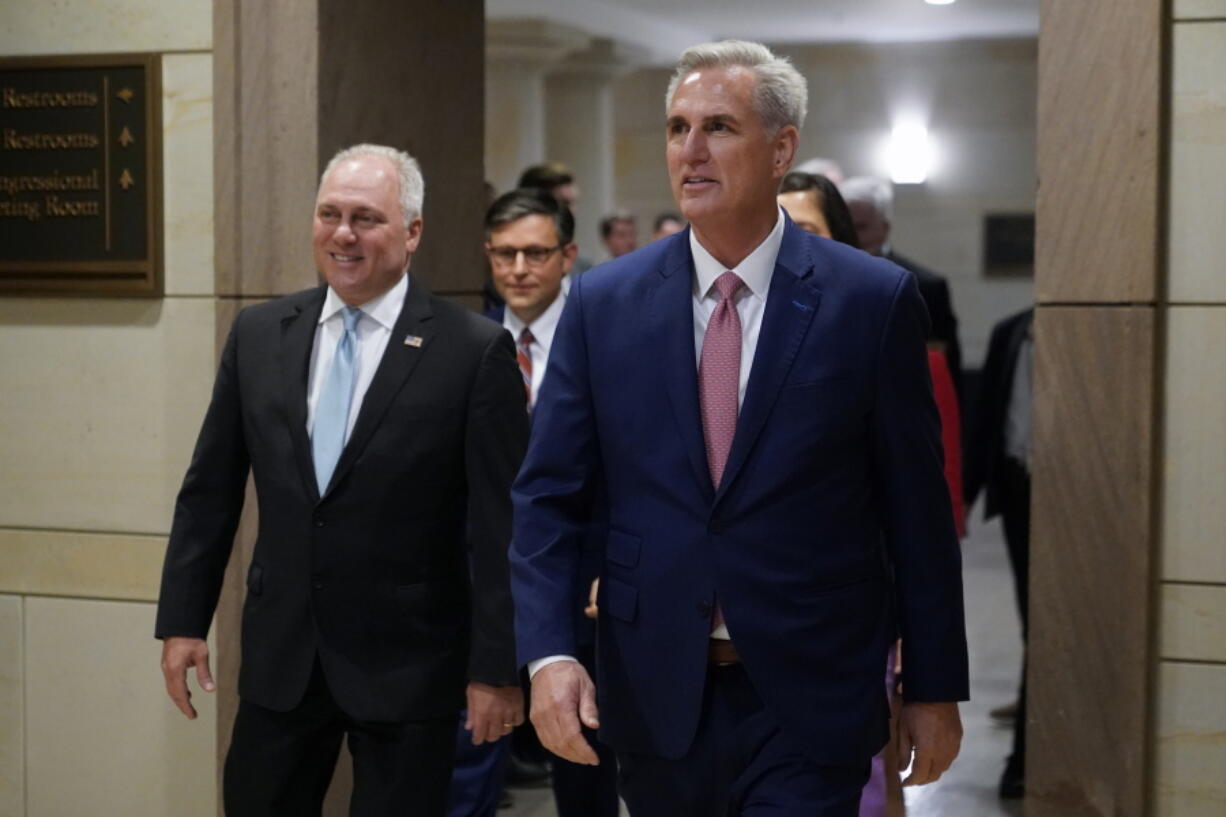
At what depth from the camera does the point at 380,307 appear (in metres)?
4.32

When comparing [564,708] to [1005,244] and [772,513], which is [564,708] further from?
[1005,244]

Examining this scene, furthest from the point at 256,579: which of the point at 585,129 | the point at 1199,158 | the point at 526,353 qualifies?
the point at 585,129

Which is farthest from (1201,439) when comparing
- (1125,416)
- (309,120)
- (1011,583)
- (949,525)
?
(1011,583)

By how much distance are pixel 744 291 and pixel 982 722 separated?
18.0 feet

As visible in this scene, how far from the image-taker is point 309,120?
17.5 feet

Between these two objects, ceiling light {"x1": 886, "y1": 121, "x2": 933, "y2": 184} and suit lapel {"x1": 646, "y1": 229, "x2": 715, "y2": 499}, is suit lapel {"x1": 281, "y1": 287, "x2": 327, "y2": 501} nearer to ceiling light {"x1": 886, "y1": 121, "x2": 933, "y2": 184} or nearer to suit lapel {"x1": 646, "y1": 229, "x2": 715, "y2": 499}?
suit lapel {"x1": 646, "y1": 229, "x2": 715, "y2": 499}

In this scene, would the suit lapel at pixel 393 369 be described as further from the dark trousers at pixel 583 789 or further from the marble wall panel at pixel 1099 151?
the marble wall panel at pixel 1099 151

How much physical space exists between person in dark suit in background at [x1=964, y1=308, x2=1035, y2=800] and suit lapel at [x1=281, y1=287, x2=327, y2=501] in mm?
3664

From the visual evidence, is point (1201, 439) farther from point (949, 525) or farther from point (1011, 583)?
point (1011, 583)

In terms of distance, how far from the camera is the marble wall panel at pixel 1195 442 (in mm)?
4402

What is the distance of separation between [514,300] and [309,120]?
1045 mm

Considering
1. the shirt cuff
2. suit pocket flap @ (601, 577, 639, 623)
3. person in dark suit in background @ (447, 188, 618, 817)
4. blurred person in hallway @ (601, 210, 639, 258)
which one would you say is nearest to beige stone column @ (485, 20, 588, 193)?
blurred person in hallway @ (601, 210, 639, 258)

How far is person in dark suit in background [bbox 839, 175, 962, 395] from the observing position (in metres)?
6.60

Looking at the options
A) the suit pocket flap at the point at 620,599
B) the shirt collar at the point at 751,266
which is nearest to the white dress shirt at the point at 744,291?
the shirt collar at the point at 751,266
